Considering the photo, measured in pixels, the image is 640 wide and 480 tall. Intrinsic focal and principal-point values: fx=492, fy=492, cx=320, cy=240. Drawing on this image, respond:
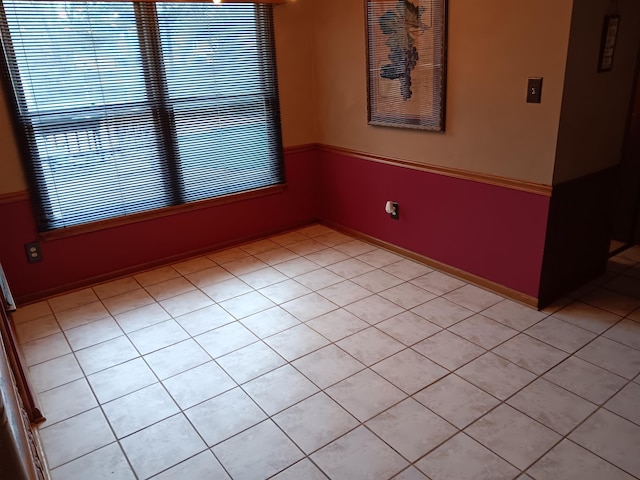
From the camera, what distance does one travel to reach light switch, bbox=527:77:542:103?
252 centimetres

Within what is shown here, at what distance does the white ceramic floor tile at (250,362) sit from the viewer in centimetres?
239

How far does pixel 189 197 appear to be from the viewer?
12.1 feet

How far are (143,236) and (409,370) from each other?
7.17 feet

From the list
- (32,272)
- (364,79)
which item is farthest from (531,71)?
(32,272)

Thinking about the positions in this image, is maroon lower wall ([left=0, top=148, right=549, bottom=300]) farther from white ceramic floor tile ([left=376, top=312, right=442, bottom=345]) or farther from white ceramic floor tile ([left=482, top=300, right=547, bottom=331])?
white ceramic floor tile ([left=376, top=312, right=442, bottom=345])

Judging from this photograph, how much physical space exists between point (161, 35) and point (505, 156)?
7.67ft

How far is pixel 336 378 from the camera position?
7.59 ft

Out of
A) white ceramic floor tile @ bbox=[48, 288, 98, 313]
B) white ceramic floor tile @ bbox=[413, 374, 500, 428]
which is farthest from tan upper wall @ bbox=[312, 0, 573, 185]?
white ceramic floor tile @ bbox=[48, 288, 98, 313]

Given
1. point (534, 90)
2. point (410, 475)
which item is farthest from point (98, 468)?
point (534, 90)

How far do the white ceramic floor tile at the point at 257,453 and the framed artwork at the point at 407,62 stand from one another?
2.08 meters

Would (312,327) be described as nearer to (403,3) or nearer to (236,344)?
(236,344)

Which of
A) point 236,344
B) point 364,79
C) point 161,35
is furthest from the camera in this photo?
point 364,79

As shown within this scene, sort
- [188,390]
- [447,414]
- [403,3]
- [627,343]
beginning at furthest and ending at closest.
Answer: [403,3] < [627,343] < [188,390] < [447,414]

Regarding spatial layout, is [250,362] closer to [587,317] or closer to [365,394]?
[365,394]
